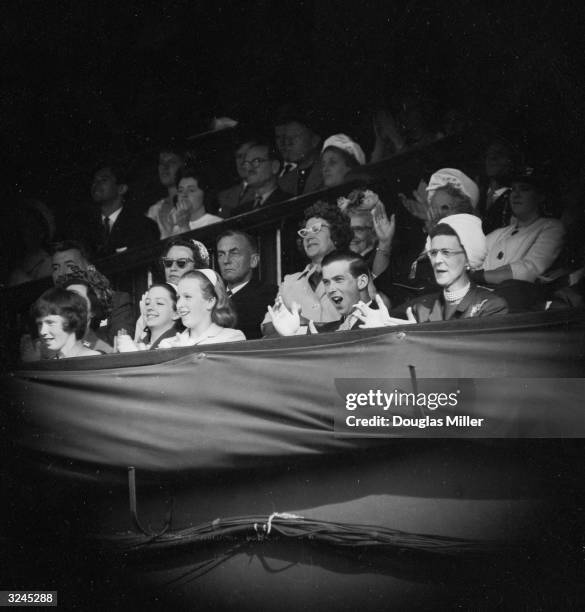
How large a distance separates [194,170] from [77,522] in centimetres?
236

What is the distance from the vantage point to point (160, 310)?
19.9 ft

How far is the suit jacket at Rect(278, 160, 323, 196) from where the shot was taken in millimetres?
5789

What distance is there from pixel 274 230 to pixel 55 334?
5.35ft

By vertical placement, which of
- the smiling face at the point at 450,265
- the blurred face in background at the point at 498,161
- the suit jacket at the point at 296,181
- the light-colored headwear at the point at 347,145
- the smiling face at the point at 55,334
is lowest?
the smiling face at the point at 55,334

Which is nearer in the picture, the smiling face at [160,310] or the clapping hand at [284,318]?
the clapping hand at [284,318]

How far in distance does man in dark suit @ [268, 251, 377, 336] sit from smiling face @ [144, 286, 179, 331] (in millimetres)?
781

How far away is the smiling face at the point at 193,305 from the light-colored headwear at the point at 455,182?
150 centimetres

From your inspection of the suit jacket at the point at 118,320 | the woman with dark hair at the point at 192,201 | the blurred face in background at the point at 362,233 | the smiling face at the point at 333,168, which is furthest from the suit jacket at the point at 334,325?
the suit jacket at the point at 118,320

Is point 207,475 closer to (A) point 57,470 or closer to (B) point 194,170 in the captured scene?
(A) point 57,470

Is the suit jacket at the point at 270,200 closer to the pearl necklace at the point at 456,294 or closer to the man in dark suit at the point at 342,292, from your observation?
the man in dark suit at the point at 342,292

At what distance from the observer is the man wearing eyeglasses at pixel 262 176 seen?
5.98 metres

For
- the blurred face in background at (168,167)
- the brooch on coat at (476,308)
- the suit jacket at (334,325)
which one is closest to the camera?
Result: the brooch on coat at (476,308)

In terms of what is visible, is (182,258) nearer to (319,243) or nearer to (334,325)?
(319,243)

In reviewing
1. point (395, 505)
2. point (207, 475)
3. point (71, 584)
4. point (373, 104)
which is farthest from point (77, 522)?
point (373, 104)
